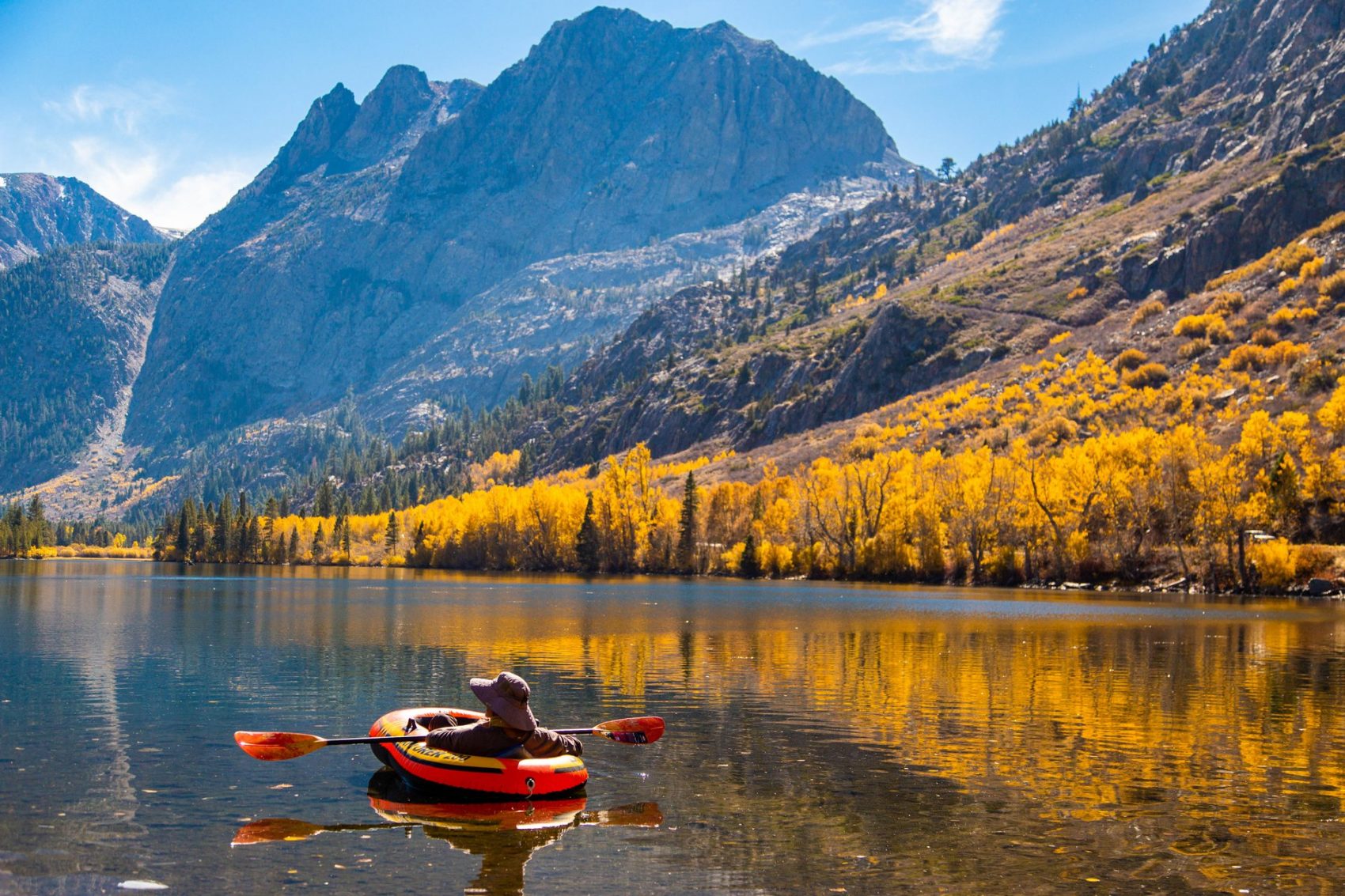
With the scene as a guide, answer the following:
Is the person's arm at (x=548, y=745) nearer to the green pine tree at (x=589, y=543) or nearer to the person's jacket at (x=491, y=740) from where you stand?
the person's jacket at (x=491, y=740)

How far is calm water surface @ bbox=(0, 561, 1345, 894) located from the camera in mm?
19969

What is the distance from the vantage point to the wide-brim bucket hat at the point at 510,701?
2558cm

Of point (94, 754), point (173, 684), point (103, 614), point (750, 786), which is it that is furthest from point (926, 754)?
point (103, 614)

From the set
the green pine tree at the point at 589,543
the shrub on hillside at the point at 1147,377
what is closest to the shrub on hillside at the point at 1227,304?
the shrub on hillside at the point at 1147,377

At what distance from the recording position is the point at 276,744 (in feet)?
87.4

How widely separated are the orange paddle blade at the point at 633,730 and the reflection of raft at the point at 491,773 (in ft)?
9.98

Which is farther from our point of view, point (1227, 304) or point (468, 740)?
point (1227, 304)

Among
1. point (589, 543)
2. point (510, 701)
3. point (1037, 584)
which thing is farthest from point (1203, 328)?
point (510, 701)

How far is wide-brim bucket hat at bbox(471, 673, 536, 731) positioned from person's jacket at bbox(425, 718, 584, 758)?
19 cm

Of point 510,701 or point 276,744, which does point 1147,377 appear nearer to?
point 510,701

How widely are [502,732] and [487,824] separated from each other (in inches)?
107

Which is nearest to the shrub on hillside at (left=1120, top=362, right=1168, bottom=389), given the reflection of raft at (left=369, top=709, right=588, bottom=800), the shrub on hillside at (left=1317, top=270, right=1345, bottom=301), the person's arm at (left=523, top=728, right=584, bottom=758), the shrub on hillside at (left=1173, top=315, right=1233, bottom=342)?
the shrub on hillside at (left=1173, top=315, right=1233, bottom=342)

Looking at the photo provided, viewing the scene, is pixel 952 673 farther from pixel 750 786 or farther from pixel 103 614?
pixel 103 614

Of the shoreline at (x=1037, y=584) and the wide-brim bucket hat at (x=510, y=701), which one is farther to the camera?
the shoreline at (x=1037, y=584)
